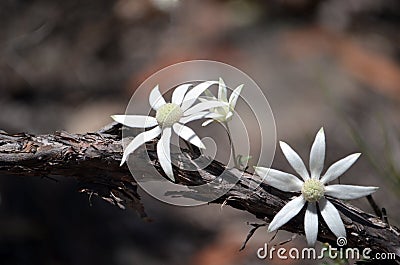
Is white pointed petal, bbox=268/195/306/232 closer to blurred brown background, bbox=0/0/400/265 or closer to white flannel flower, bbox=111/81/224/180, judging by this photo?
white flannel flower, bbox=111/81/224/180

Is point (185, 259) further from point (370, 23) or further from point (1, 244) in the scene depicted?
point (370, 23)

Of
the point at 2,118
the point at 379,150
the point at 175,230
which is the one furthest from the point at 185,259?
the point at 2,118

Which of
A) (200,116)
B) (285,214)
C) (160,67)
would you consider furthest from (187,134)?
(160,67)

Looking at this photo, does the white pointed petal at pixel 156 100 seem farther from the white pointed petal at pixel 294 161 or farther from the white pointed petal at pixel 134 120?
the white pointed petal at pixel 294 161

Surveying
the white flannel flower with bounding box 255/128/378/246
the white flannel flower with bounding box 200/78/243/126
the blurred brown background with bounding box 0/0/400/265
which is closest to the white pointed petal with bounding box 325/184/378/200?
the white flannel flower with bounding box 255/128/378/246

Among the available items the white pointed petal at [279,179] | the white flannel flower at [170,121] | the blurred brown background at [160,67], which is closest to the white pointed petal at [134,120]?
the white flannel flower at [170,121]

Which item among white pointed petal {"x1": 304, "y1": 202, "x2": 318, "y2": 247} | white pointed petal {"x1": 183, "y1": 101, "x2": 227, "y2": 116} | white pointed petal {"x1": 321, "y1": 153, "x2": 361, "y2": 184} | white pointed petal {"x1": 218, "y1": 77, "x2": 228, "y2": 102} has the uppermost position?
white pointed petal {"x1": 218, "y1": 77, "x2": 228, "y2": 102}
